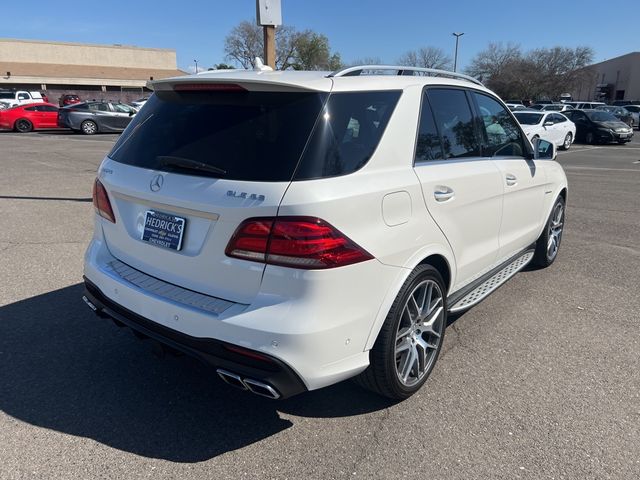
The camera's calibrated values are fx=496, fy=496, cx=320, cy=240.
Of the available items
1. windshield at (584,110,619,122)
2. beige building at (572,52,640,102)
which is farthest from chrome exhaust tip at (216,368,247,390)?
beige building at (572,52,640,102)

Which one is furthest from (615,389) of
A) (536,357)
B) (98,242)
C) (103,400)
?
(98,242)

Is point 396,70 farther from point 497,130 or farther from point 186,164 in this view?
point 186,164

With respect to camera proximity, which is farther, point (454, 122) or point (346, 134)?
point (454, 122)

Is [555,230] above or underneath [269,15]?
underneath

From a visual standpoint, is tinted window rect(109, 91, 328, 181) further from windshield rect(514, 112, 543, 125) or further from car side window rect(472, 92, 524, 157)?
windshield rect(514, 112, 543, 125)

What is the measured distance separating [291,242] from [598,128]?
2443 centimetres

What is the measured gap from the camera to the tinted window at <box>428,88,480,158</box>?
321cm

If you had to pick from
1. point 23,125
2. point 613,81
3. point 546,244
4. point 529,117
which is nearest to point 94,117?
point 23,125

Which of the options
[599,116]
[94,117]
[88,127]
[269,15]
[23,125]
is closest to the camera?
[269,15]

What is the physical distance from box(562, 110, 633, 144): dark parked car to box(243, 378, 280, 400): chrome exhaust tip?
24.5 metres

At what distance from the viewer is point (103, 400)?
2.88 metres

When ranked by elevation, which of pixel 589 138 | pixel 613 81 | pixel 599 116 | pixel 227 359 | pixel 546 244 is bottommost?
pixel 589 138

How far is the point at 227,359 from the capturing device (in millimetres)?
2334

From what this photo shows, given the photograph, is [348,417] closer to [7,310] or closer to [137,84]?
[7,310]
